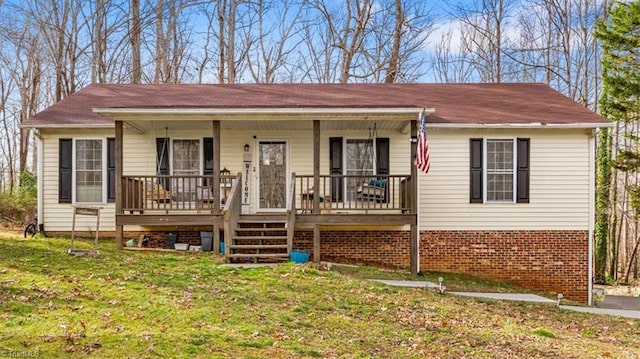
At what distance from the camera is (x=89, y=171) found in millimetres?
13555

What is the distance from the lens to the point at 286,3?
27.5 m

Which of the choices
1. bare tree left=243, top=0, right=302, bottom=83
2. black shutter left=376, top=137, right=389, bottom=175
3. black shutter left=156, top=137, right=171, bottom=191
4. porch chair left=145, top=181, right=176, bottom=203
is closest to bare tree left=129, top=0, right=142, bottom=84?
bare tree left=243, top=0, right=302, bottom=83

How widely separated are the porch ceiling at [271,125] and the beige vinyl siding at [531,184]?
120cm

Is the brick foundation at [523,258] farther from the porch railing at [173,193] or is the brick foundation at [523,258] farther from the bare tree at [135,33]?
the bare tree at [135,33]

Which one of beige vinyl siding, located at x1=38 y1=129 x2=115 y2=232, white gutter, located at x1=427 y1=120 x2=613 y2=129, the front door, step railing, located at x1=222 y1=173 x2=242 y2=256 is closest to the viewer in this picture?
step railing, located at x1=222 y1=173 x2=242 y2=256

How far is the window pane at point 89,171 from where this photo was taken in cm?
1355

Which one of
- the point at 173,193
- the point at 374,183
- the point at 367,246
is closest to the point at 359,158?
the point at 374,183

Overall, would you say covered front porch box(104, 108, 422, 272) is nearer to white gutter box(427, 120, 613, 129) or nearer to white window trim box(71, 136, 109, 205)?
white window trim box(71, 136, 109, 205)

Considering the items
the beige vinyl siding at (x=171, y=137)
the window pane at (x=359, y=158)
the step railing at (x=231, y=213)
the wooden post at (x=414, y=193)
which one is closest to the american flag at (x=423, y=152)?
the wooden post at (x=414, y=193)

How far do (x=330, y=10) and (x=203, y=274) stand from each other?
19538mm

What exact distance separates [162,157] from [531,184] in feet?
29.9

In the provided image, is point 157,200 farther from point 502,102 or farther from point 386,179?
point 502,102

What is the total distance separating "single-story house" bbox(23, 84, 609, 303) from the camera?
1312 centimetres

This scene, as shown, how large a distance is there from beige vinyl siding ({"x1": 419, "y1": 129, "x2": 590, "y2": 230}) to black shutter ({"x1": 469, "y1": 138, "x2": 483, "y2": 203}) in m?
0.11
